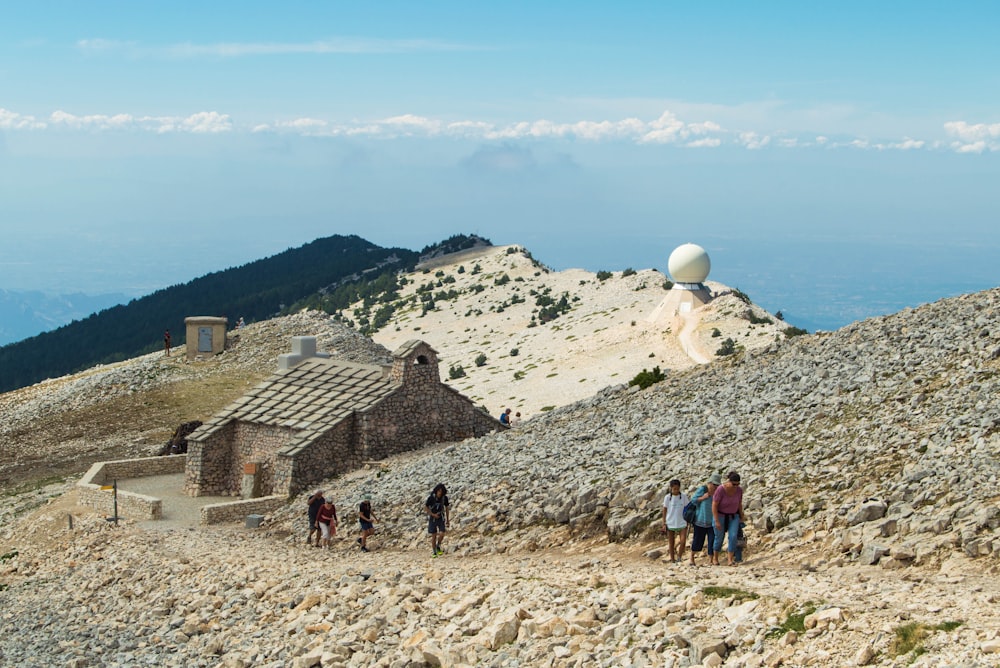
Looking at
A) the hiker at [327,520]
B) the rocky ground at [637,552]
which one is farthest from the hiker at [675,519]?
the hiker at [327,520]

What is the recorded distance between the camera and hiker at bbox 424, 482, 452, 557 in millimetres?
22281

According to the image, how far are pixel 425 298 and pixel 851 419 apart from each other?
75.3 meters

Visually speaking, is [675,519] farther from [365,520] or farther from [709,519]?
[365,520]

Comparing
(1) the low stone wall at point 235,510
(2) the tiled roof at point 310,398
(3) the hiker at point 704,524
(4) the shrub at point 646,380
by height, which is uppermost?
(4) the shrub at point 646,380

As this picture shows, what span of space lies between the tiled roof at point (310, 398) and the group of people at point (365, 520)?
16.7 ft

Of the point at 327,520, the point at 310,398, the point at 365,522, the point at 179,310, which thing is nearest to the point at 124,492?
the point at 310,398

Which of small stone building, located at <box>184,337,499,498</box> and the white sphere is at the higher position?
the white sphere

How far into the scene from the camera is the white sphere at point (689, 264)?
60656mm

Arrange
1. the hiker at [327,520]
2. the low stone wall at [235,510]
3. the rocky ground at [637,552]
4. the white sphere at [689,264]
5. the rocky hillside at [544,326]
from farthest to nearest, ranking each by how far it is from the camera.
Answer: the white sphere at [689,264] → the rocky hillside at [544,326] → the low stone wall at [235,510] → the hiker at [327,520] → the rocky ground at [637,552]

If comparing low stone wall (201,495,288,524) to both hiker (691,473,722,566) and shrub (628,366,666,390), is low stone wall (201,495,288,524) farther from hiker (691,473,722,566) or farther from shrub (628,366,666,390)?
hiker (691,473,722,566)

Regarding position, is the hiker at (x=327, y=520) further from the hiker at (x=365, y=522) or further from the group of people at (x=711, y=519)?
the group of people at (x=711, y=519)

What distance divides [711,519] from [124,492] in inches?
740

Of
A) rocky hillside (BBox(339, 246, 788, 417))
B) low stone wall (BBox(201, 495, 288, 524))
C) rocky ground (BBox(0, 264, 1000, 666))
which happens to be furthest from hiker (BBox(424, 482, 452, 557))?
rocky hillside (BBox(339, 246, 788, 417))

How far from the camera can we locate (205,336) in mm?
57281
